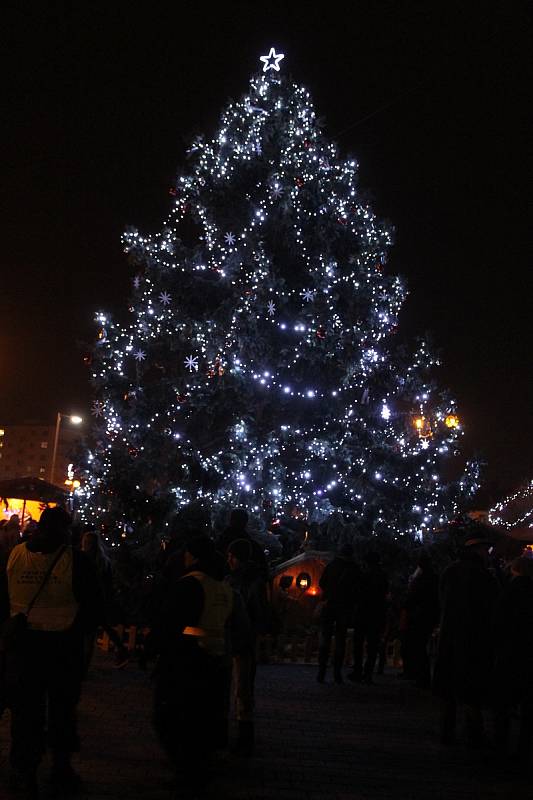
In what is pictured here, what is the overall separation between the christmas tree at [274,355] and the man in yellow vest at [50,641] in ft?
40.7

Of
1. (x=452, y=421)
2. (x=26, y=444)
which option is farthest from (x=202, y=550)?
(x=26, y=444)

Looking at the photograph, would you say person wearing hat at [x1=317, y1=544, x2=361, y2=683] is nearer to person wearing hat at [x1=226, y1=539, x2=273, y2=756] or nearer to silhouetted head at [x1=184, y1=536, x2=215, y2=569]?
person wearing hat at [x1=226, y1=539, x2=273, y2=756]

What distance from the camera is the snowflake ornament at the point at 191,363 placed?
19500mm

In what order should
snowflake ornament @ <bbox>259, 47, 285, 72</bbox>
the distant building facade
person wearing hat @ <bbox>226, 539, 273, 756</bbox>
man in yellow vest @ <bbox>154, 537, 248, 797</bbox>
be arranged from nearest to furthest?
1. man in yellow vest @ <bbox>154, 537, 248, 797</bbox>
2. person wearing hat @ <bbox>226, 539, 273, 756</bbox>
3. snowflake ornament @ <bbox>259, 47, 285, 72</bbox>
4. the distant building facade

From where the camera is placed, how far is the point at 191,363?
19500 mm

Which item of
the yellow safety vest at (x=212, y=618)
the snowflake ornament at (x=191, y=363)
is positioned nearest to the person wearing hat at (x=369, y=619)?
the yellow safety vest at (x=212, y=618)

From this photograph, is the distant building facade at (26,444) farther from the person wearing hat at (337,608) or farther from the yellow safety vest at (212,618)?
the yellow safety vest at (212,618)

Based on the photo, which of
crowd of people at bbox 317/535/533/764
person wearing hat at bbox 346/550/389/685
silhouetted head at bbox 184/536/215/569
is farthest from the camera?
person wearing hat at bbox 346/550/389/685

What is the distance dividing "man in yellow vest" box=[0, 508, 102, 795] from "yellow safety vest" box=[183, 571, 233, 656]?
794 mm

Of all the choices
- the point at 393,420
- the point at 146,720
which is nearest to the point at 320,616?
the point at 146,720

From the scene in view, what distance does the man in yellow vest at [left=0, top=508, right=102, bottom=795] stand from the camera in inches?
219

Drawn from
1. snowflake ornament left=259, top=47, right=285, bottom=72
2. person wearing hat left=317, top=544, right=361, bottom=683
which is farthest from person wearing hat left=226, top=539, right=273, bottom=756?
snowflake ornament left=259, top=47, right=285, bottom=72

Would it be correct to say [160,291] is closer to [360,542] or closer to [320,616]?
[360,542]

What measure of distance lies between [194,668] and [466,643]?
3.36 m
